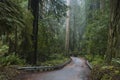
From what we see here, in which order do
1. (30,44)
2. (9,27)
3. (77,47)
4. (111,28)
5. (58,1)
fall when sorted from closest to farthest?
(9,27) < (111,28) < (30,44) < (58,1) < (77,47)

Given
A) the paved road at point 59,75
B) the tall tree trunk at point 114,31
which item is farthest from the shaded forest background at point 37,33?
the paved road at point 59,75

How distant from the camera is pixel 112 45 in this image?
11344 millimetres

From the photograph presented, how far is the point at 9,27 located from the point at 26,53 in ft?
24.7

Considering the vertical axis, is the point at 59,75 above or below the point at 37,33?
below

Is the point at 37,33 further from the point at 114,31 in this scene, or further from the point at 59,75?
the point at 114,31

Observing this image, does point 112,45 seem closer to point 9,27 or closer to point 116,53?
point 116,53

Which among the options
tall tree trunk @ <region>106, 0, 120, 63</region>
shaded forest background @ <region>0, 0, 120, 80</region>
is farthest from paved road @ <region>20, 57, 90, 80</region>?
tall tree trunk @ <region>106, 0, 120, 63</region>

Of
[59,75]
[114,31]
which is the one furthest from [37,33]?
[114,31]

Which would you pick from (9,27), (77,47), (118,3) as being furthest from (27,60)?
(77,47)

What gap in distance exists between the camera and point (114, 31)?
11.3 metres

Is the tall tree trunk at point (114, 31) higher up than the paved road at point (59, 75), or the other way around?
the tall tree trunk at point (114, 31)

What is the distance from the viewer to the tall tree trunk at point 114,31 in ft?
36.2

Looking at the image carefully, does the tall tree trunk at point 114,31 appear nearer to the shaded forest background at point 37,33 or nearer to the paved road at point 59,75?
the shaded forest background at point 37,33

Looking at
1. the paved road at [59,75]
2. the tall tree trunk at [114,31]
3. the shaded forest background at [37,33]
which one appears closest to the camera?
the shaded forest background at [37,33]
